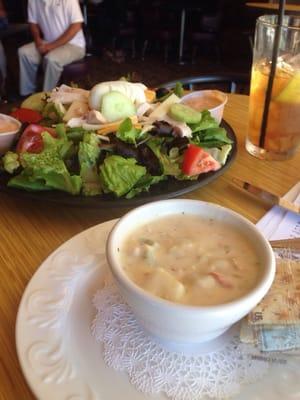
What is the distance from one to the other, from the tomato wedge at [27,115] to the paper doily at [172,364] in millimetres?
772

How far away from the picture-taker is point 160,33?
599 cm

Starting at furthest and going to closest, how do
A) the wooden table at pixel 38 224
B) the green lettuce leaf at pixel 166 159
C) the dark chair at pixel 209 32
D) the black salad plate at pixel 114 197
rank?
the dark chair at pixel 209 32, the green lettuce leaf at pixel 166 159, the black salad plate at pixel 114 197, the wooden table at pixel 38 224

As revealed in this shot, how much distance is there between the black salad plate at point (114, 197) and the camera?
856 mm

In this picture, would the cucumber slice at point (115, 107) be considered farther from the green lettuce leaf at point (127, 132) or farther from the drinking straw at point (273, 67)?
the drinking straw at point (273, 67)

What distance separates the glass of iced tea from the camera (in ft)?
3.49

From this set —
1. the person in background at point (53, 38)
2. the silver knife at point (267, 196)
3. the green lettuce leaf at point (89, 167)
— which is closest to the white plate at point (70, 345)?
the green lettuce leaf at point (89, 167)

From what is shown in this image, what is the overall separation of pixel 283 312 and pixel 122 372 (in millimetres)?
222

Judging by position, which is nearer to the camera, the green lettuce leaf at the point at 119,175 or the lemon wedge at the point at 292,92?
the green lettuce leaf at the point at 119,175

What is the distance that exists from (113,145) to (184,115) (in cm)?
23

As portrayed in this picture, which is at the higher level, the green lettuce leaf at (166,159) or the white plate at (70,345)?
the green lettuce leaf at (166,159)

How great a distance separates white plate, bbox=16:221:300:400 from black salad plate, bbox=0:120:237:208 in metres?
0.16

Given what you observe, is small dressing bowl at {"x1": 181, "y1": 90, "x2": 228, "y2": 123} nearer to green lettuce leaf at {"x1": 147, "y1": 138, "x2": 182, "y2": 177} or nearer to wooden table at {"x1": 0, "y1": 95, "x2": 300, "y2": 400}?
wooden table at {"x1": 0, "y1": 95, "x2": 300, "y2": 400}

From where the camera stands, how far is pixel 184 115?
1.09 m

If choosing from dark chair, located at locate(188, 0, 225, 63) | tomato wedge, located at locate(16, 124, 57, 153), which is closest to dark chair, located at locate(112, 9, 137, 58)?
dark chair, located at locate(188, 0, 225, 63)
